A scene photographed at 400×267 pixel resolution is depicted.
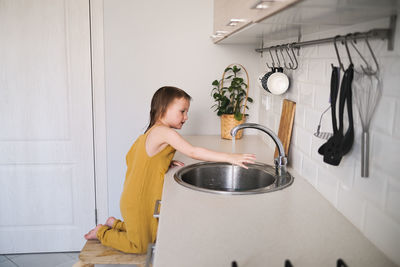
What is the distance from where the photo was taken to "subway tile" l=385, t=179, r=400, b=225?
959 millimetres

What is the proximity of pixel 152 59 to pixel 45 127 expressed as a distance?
86cm

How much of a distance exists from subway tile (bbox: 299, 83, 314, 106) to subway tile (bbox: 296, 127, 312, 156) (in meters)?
0.12

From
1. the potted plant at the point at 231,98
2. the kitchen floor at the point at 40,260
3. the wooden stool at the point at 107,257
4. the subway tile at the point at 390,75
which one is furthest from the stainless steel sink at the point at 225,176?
the kitchen floor at the point at 40,260

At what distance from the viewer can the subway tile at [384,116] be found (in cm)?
98

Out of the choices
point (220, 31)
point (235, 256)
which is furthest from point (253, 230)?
point (220, 31)

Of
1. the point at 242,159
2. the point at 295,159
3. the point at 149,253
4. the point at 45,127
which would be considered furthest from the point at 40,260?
the point at 295,159

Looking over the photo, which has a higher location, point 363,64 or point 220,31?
point 220,31

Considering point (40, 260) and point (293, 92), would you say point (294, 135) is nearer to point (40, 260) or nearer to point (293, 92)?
point (293, 92)

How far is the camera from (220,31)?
6.80 feet

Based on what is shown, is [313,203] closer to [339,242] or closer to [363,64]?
[339,242]

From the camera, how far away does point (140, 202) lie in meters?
1.77

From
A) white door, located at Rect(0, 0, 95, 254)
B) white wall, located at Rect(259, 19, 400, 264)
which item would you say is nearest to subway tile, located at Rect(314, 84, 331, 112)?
white wall, located at Rect(259, 19, 400, 264)

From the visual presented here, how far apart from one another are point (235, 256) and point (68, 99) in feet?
6.67

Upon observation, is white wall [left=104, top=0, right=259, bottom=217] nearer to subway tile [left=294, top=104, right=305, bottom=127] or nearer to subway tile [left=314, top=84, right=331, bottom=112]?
subway tile [left=294, top=104, right=305, bottom=127]
